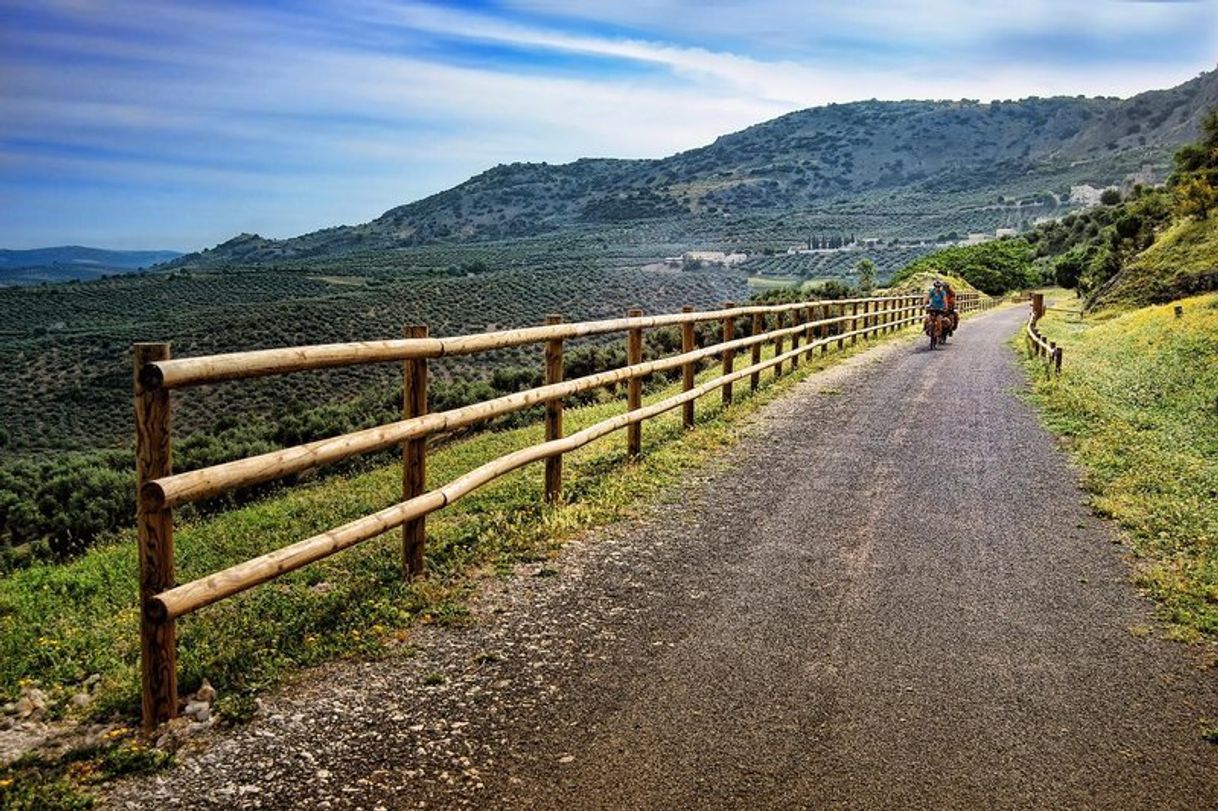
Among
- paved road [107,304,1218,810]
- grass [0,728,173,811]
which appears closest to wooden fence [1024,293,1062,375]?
paved road [107,304,1218,810]

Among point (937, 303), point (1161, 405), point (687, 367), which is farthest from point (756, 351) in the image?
point (937, 303)

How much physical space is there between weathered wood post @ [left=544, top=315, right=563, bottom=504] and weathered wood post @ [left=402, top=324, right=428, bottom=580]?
5.96ft

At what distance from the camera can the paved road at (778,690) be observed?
3480 mm

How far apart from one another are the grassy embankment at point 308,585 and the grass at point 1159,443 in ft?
12.7

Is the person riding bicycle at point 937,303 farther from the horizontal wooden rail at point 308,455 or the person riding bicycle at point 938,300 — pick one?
the horizontal wooden rail at point 308,455

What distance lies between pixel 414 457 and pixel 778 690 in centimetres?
267

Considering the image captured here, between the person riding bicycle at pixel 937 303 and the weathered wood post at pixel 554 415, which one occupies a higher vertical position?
the person riding bicycle at pixel 937 303

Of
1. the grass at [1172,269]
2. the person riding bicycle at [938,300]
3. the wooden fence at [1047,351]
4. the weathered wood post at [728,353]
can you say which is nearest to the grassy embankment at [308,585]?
the weathered wood post at [728,353]

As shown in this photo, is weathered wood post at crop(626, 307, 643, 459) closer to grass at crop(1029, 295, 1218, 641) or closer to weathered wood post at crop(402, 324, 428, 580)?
weathered wood post at crop(402, 324, 428, 580)

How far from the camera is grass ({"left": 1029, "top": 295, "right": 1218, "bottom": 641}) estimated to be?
5.75 metres

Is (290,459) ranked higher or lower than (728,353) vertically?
lower

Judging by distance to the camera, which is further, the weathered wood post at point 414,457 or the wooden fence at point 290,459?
the weathered wood post at point 414,457

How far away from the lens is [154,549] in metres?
3.92

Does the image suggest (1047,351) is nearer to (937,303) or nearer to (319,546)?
(937,303)
